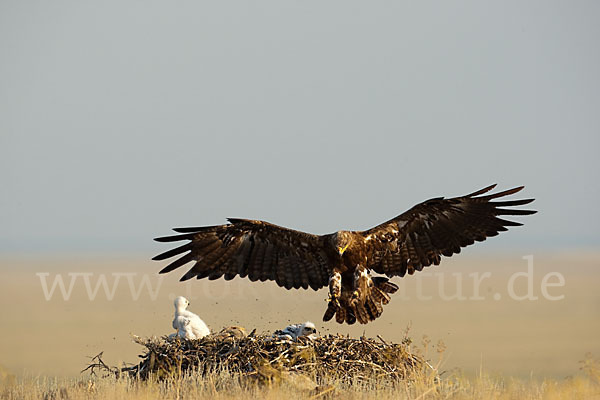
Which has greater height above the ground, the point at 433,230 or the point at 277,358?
the point at 433,230

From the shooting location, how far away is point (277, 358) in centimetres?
1101

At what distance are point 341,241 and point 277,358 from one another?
223 centimetres

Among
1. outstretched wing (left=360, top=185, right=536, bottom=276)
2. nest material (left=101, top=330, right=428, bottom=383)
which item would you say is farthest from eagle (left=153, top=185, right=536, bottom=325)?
nest material (left=101, top=330, right=428, bottom=383)

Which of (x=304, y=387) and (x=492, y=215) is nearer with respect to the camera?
(x=304, y=387)

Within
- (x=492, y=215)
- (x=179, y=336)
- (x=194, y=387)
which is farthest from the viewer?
(x=492, y=215)

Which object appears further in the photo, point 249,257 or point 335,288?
point 249,257

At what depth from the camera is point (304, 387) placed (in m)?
10.7

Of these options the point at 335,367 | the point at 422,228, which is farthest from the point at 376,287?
the point at 335,367

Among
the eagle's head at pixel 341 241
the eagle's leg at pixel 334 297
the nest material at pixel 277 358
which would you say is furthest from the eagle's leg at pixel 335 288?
the nest material at pixel 277 358

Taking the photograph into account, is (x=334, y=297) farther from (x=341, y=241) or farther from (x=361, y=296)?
(x=341, y=241)

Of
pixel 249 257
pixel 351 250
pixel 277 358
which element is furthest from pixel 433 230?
pixel 277 358

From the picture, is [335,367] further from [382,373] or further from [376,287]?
[376,287]

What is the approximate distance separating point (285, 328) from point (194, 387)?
2.28 m

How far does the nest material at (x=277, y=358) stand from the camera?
36.3 ft
